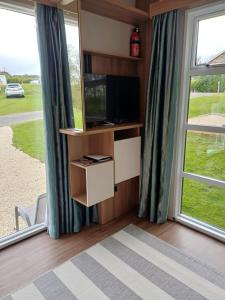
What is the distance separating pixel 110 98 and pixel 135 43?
711 mm

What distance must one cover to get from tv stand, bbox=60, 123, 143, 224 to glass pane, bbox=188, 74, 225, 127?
0.58 m

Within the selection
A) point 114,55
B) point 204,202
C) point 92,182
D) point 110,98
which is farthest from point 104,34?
point 204,202

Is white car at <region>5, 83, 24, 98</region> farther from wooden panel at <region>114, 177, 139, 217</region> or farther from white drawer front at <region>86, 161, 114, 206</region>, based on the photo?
wooden panel at <region>114, 177, 139, 217</region>

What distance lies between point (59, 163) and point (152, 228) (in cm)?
120

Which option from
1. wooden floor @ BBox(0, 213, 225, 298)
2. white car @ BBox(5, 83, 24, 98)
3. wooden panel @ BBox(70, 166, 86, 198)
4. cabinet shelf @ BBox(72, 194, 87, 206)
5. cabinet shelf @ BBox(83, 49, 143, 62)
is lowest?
wooden floor @ BBox(0, 213, 225, 298)

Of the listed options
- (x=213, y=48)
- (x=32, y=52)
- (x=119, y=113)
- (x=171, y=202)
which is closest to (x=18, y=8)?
(x=32, y=52)

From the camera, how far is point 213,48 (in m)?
2.09

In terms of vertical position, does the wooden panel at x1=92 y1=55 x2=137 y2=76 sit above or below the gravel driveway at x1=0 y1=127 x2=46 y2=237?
above

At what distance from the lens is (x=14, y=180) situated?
2.19 meters

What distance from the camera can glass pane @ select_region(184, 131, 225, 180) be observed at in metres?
2.21

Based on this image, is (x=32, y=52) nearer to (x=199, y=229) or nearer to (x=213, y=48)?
(x=213, y=48)

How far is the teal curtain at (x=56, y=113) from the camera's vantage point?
189cm

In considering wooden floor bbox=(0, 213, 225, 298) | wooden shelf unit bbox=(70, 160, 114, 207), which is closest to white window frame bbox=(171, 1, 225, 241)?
wooden floor bbox=(0, 213, 225, 298)

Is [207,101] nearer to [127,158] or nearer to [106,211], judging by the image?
[127,158]
